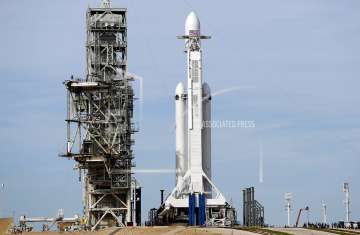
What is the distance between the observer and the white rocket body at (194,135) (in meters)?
134

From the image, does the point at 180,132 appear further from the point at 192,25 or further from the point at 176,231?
the point at 176,231

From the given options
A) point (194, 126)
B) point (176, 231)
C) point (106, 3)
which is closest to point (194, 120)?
point (194, 126)

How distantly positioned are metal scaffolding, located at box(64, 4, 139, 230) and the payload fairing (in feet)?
23.8

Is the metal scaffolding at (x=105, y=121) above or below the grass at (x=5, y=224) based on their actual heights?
above

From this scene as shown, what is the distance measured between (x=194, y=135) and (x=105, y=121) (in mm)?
13300

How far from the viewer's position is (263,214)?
13475 cm

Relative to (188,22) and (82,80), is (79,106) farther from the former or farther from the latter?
(188,22)

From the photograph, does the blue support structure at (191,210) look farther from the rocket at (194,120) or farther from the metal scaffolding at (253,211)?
the metal scaffolding at (253,211)

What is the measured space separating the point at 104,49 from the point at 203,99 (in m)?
17.2

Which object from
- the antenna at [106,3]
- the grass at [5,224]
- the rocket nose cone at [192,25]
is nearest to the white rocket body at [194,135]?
the rocket nose cone at [192,25]

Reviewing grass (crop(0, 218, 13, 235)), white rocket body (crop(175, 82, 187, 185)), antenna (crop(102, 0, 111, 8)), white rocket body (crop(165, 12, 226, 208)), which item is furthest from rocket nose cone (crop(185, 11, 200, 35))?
grass (crop(0, 218, 13, 235))

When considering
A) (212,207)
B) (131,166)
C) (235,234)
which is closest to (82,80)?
(131,166)

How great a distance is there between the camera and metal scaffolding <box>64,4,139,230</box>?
13238cm

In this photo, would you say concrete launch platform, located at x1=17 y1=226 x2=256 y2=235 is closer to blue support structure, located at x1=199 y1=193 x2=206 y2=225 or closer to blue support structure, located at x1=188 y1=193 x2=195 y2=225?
blue support structure, located at x1=188 y1=193 x2=195 y2=225
